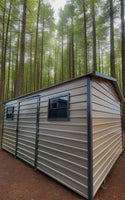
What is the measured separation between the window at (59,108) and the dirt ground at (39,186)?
1.63m

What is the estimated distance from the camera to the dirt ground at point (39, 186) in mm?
2035

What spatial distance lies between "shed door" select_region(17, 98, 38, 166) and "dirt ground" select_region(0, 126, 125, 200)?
43 cm

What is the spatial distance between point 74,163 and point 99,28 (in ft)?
31.0

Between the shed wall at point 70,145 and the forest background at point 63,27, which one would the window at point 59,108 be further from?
the forest background at point 63,27

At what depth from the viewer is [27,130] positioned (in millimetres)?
3592

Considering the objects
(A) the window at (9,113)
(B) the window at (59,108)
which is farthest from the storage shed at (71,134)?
(A) the window at (9,113)

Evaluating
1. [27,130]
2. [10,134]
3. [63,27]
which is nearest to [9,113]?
[10,134]

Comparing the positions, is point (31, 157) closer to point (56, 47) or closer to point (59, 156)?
point (59, 156)

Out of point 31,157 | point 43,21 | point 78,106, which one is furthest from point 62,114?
point 43,21

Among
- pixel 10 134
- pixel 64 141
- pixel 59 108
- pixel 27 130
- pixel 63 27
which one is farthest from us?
pixel 63 27

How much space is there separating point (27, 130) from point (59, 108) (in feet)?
5.90

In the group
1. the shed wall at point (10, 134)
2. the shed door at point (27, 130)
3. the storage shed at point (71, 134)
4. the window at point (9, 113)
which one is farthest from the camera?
the window at point (9, 113)

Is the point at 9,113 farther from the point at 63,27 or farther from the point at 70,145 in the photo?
the point at 63,27

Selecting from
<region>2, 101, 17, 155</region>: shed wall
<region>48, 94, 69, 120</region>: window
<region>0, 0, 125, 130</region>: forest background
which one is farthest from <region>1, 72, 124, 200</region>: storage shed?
<region>0, 0, 125, 130</region>: forest background
